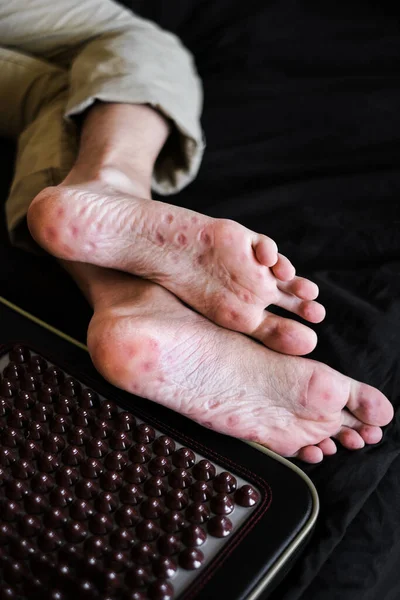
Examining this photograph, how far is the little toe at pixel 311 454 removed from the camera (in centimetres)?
63

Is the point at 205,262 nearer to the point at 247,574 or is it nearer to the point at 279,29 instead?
the point at 247,574

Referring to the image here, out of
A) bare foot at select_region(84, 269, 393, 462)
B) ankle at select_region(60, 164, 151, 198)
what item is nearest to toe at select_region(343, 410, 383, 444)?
bare foot at select_region(84, 269, 393, 462)

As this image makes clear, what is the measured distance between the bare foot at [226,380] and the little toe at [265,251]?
8 centimetres

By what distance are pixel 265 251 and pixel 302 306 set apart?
78 mm

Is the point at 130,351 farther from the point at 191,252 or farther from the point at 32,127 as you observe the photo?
the point at 32,127

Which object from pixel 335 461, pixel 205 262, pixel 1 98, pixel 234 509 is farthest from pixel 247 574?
pixel 1 98

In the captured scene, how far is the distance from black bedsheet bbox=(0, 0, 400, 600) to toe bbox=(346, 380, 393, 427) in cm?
2

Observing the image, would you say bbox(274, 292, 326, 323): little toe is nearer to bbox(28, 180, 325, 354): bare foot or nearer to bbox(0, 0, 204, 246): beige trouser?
bbox(28, 180, 325, 354): bare foot

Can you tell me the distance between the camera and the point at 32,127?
0.85m

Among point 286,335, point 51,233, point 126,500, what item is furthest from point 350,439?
point 51,233

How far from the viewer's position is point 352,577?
558 millimetres

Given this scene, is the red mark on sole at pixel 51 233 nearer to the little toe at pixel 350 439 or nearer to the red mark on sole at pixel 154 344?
the red mark on sole at pixel 154 344

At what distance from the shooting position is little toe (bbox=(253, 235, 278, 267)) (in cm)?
61

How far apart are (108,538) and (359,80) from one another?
2.54ft
